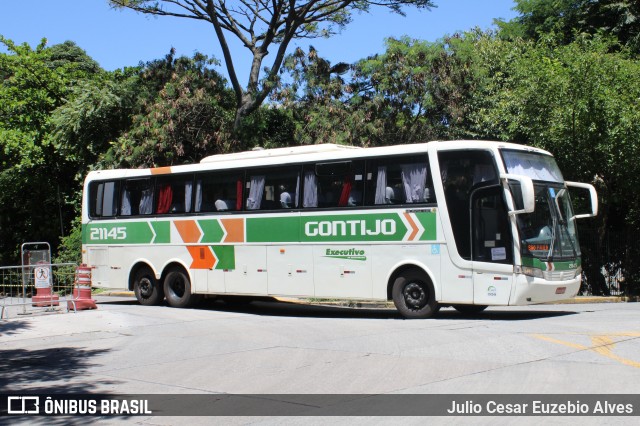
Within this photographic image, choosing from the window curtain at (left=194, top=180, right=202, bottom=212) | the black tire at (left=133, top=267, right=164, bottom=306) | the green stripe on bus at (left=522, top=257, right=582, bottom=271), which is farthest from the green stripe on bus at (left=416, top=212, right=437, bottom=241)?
the black tire at (left=133, top=267, right=164, bottom=306)

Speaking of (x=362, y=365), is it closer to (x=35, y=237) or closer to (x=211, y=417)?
(x=211, y=417)

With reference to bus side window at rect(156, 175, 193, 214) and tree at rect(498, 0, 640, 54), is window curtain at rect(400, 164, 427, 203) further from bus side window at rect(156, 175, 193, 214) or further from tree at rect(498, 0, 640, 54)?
tree at rect(498, 0, 640, 54)

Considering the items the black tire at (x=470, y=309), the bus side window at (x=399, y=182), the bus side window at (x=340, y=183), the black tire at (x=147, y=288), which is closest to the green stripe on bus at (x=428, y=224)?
the bus side window at (x=399, y=182)

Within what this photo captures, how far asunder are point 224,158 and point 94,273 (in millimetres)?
5760

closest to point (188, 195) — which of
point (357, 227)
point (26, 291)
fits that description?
point (26, 291)

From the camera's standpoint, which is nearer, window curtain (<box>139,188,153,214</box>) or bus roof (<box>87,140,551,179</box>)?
bus roof (<box>87,140,551,179</box>)

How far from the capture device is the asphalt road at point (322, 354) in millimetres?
9023

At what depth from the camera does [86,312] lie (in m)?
18.2

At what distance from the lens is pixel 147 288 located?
21328mm

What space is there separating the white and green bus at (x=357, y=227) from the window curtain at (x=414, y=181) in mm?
21

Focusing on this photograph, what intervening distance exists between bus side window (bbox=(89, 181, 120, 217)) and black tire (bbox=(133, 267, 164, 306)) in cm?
193

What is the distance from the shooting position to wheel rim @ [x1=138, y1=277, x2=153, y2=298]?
21250 mm

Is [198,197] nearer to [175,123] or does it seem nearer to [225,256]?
[225,256]

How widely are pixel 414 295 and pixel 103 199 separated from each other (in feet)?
33.5
